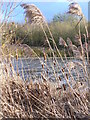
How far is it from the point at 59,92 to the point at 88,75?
0.51 m

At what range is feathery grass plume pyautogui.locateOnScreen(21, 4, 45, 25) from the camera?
2.67 metres

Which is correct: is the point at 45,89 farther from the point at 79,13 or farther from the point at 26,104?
the point at 79,13

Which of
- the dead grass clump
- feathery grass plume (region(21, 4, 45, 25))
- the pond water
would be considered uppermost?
feathery grass plume (region(21, 4, 45, 25))

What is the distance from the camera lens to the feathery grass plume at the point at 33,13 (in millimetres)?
2670

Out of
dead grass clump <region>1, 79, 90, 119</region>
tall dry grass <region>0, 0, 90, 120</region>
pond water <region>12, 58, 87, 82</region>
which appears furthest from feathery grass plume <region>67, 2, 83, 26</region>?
dead grass clump <region>1, 79, 90, 119</region>

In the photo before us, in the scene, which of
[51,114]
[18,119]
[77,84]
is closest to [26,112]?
[18,119]

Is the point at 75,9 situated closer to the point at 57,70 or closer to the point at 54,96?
the point at 57,70

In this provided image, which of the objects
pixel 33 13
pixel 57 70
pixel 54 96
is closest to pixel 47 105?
pixel 54 96

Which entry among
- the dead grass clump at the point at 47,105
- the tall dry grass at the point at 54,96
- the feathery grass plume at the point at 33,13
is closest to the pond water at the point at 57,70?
the tall dry grass at the point at 54,96

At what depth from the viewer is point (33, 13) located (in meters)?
2.68

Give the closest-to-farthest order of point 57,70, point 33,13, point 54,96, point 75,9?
point 75,9, point 33,13, point 54,96, point 57,70

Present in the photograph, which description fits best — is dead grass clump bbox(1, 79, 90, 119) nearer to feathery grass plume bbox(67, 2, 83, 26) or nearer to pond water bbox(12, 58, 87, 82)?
pond water bbox(12, 58, 87, 82)

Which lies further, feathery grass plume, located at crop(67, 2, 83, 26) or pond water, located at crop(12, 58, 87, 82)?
pond water, located at crop(12, 58, 87, 82)

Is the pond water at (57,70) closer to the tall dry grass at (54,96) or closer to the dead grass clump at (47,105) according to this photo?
the tall dry grass at (54,96)
